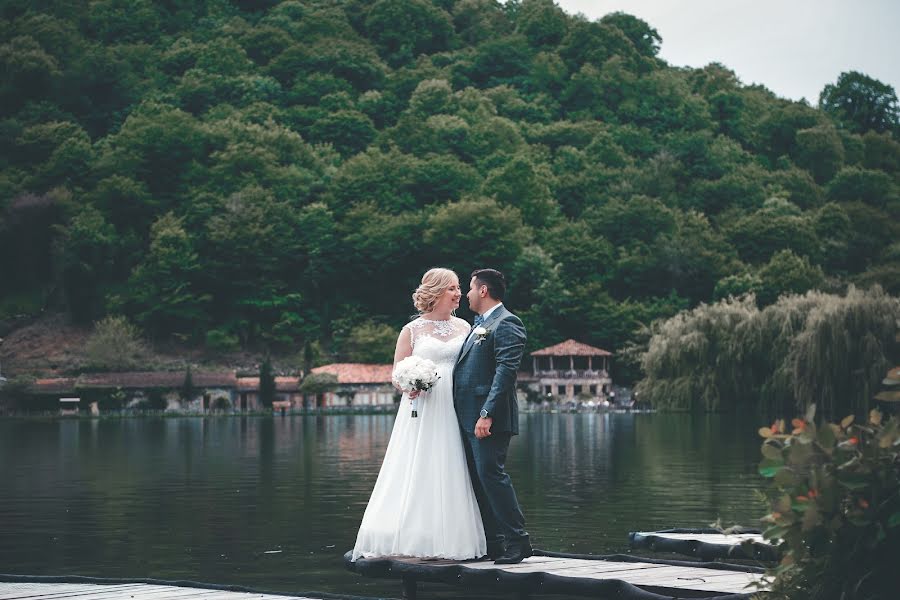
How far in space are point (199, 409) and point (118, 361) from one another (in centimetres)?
905

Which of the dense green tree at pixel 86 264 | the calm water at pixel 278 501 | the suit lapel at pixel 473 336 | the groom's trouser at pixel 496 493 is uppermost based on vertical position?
the dense green tree at pixel 86 264

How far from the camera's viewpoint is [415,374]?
10273 mm

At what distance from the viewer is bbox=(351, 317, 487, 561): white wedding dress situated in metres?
10.2

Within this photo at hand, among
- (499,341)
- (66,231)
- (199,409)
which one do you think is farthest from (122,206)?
(499,341)

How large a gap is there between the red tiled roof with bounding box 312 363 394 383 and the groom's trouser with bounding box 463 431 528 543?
79.9m

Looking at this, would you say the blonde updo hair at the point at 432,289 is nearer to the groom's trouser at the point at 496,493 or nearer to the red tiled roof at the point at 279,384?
the groom's trouser at the point at 496,493

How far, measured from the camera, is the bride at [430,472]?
33.4 feet

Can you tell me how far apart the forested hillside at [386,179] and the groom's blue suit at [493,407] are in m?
77.4

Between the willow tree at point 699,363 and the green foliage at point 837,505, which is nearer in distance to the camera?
the green foliage at point 837,505

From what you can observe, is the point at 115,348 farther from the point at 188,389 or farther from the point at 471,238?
the point at 471,238

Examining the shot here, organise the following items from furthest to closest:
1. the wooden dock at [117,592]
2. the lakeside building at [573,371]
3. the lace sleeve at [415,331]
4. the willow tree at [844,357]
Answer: the lakeside building at [573,371], the willow tree at [844,357], the lace sleeve at [415,331], the wooden dock at [117,592]

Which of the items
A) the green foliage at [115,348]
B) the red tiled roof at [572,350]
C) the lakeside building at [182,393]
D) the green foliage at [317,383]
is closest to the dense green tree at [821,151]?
the red tiled roof at [572,350]

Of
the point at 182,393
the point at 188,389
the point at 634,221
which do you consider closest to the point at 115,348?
the point at 182,393

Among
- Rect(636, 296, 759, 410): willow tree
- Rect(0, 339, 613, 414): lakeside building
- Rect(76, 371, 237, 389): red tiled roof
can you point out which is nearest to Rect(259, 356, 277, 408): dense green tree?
Rect(0, 339, 613, 414): lakeside building
